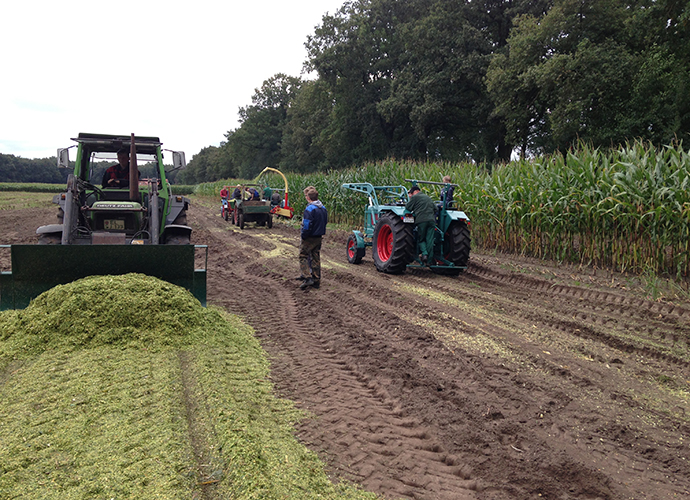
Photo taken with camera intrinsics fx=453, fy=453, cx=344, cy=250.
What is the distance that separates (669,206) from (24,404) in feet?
27.7

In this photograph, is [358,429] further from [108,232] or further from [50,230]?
[50,230]

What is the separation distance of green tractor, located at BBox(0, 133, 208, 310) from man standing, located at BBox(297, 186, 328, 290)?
1823 mm

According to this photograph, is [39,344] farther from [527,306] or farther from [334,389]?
[527,306]

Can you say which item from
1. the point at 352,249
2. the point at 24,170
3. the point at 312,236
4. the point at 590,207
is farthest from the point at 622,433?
the point at 24,170

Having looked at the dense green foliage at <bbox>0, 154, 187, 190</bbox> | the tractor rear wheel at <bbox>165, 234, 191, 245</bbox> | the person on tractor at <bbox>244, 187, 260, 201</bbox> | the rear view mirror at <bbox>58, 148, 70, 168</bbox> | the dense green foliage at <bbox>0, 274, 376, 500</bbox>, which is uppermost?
the dense green foliage at <bbox>0, 154, 187, 190</bbox>

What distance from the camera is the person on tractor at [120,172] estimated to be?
707 centimetres

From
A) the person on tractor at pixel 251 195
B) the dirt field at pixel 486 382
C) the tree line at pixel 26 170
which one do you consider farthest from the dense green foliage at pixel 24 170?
the dirt field at pixel 486 382

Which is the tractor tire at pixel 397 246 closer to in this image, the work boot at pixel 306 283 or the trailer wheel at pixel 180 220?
the work boot at pixel 306 283

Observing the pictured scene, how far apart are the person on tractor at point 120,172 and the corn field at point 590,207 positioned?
24.7ft

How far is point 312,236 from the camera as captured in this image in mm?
7227

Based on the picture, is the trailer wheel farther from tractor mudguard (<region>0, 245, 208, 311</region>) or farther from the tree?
the tree

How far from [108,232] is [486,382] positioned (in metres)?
5.28

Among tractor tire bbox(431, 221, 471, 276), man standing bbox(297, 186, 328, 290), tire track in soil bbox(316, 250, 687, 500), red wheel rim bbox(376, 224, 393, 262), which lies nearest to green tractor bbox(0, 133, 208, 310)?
man standing bbox(297, 186, 328, 290)

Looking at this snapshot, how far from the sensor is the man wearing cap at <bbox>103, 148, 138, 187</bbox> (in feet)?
23.2
